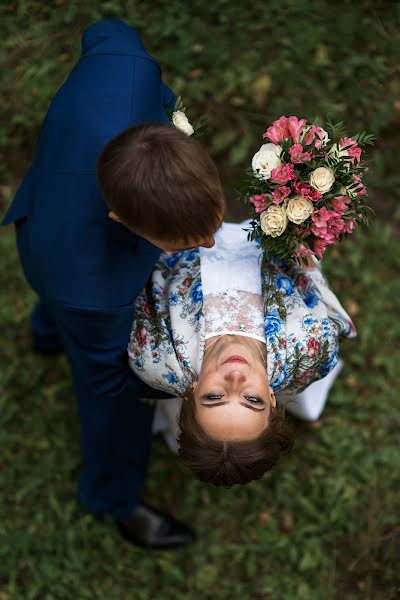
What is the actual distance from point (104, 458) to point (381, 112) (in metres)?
3.48

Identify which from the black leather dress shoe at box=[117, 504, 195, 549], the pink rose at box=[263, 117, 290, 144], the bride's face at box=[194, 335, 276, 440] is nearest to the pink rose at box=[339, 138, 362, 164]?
the pink rose at box=[263, 117, 290, 144]

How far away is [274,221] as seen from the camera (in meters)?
2.60

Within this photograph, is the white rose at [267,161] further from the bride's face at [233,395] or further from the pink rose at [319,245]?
the bride's face at [233,395]

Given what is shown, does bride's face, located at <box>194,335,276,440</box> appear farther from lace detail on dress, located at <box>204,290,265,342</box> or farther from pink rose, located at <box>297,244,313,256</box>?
pink rose, located at <box>297,244,313,256</box>

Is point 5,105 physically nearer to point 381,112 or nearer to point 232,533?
point 381,112

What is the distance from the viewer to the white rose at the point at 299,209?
258 centimetres

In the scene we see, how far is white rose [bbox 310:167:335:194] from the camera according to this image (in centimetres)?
255

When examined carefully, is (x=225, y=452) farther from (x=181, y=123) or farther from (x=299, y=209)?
(x=181, y=123)

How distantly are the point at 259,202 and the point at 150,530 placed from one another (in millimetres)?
2465

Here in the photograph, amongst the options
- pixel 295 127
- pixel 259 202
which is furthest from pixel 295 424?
pixel 295 127

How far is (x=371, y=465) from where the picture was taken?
4391 millimetres

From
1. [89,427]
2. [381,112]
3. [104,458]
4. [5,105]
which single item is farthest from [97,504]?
[381,112]

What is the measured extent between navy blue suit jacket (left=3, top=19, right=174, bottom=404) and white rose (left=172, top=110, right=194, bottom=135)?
0.13 meters

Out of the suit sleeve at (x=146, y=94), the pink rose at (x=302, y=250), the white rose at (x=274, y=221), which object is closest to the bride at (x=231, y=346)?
the pink rose at (x=302, y=250)
